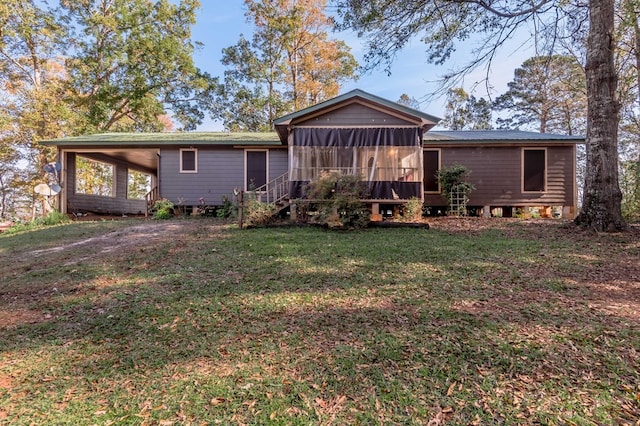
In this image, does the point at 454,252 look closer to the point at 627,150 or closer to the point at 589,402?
the point at 589,402

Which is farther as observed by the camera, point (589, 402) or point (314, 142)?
point (314, 142)

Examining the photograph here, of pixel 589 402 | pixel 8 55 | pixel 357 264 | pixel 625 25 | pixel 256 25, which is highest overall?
pixel 256 25

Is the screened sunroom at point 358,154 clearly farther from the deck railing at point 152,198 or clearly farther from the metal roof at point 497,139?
the deck railing at point 152,198

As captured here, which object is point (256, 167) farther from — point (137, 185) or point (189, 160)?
point (137, 185)

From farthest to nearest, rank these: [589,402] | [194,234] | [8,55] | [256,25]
A: [256,25], [8,55], [194,234], [589,402]

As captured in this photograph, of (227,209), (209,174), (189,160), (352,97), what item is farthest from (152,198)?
(352,97)

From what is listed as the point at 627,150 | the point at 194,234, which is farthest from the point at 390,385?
the point at 627,150

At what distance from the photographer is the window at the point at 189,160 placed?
40.2 feet

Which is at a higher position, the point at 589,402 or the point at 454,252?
the point at 454,252

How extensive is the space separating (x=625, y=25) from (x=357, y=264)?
7.74 meters

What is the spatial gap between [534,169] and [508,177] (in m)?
0.97

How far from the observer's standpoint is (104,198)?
45.9 ft

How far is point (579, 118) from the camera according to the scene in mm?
20953

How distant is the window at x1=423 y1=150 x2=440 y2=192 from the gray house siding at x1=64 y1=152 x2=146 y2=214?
13.1 meters
